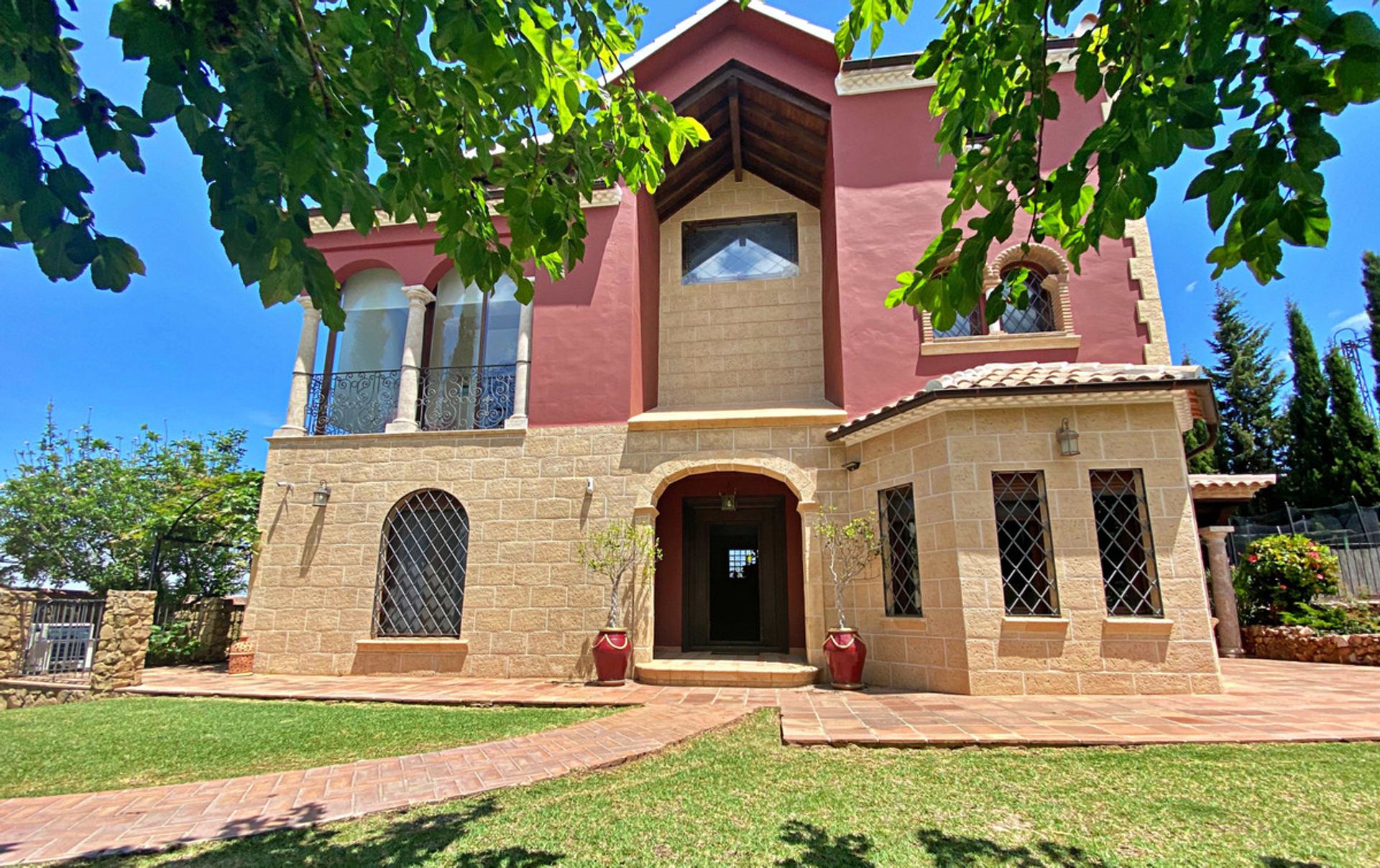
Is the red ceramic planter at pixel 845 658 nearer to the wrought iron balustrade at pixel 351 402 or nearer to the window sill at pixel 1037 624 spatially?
the window sill at pixel 1037 624

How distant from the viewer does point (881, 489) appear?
8180mm

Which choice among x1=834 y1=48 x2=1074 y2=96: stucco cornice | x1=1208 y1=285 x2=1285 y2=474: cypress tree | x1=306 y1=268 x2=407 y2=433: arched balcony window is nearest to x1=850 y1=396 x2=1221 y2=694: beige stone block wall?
x1=834 y1=48 x2=1074 y2=96: stucco cornice

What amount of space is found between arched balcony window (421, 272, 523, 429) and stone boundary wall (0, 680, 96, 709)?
512 cm

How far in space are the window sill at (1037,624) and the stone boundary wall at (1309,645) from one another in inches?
225

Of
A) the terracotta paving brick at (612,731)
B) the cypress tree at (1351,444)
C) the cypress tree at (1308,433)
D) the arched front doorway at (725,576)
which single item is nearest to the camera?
the terracotta paving brick at (612,731)

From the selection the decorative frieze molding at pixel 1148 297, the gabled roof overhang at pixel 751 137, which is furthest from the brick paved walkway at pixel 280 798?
the gabled roof overhang at pixel 751 137

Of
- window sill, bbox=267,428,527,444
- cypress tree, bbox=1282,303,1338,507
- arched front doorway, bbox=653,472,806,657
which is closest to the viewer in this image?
window sill, bbox=267,428,527,444

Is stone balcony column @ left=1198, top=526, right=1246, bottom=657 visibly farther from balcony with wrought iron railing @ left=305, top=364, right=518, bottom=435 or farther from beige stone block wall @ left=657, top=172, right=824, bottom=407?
balcony with wrought iron railing @ left=305, top=364, right=518, bottom=435

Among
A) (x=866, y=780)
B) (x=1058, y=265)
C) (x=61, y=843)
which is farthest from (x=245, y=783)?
(x=1058, y=265)

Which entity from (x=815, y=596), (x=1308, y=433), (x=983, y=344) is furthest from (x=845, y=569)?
(x=1308, y=433)

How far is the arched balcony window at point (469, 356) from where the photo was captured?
33.1 feet

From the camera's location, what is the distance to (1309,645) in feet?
31.1

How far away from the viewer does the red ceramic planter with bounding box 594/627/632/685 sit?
8.21 m

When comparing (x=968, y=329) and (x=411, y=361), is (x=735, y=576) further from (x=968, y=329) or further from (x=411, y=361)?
(x=411, y=361)
